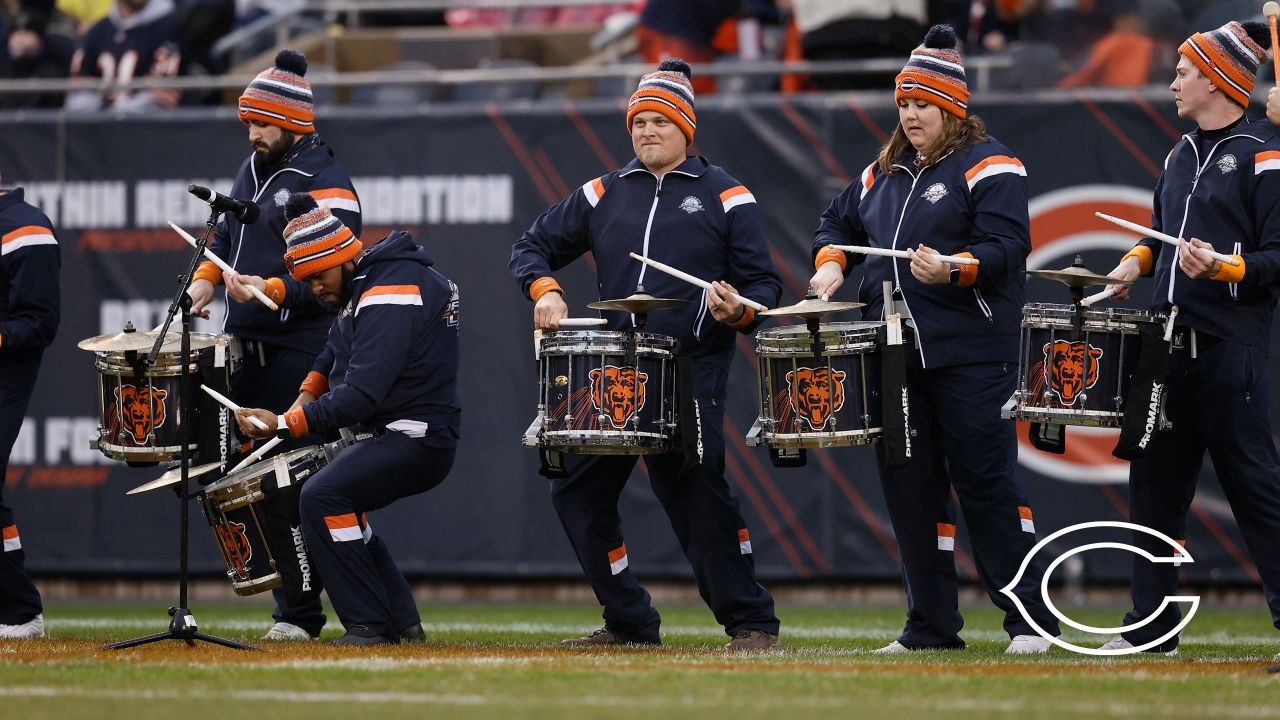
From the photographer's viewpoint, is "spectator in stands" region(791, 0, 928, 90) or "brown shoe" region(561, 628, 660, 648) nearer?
"brown shoe" region(561, 628, 660, 648)

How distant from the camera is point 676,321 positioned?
743 cm

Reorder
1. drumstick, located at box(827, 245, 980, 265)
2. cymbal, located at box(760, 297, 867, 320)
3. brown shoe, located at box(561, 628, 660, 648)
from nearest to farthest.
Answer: cymbal, located at box(760, 297, 867, 320)
drumstick, located at box(827, 245, 980, 265)
brown shoe, located at box(561, 628, 660, 648)

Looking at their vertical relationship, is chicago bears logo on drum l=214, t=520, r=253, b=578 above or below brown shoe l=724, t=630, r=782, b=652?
above

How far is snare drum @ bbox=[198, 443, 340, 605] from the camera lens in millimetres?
7395

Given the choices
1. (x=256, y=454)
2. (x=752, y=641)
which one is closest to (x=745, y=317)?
(x=752, y=641)

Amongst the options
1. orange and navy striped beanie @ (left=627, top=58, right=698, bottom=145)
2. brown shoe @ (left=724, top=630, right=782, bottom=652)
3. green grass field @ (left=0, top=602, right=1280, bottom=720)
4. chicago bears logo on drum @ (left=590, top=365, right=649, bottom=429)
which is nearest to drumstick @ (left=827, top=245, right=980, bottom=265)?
orange and navy striped beanie @ (left=627, top=58, right=698, bottom=145)

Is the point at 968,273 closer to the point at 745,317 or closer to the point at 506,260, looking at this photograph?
the point at 745,317

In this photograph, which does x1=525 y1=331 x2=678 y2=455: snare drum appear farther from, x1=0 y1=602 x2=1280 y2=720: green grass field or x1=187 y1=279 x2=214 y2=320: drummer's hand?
Result: x1=187 y1=279 x2=214 y2=320: drummer's hand

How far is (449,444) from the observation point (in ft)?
24.9

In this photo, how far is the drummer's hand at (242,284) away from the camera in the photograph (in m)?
7.70

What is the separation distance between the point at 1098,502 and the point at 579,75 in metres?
4.35

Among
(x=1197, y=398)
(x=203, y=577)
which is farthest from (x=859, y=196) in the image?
(x=203, y=577)

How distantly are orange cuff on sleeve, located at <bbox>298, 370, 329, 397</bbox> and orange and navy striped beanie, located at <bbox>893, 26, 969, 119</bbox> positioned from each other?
2.85 metres

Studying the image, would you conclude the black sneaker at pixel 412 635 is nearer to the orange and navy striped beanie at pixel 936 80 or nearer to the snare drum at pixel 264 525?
the snare drum at pixel 264 525
